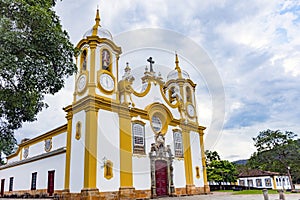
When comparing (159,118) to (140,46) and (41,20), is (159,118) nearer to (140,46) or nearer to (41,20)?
(140,46)

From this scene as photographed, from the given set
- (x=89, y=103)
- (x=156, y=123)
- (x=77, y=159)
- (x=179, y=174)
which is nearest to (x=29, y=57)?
(x=89, y=103)

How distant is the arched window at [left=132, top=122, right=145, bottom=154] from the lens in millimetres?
15312

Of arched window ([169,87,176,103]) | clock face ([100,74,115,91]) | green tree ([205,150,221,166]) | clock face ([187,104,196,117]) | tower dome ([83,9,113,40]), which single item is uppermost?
tower dome ([83,9,113,40])

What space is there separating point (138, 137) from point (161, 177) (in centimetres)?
305

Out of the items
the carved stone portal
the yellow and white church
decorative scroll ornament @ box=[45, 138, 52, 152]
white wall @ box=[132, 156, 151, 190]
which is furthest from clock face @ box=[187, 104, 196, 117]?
decorative scroll ornament @ box=[45, 138, 52, 152]

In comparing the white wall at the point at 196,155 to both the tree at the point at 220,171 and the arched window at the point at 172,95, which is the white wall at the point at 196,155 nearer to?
the arched window at the point at 172,95

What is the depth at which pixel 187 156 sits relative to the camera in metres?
18.5

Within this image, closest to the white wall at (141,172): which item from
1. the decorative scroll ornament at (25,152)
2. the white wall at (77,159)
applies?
the white wall at (77,159)

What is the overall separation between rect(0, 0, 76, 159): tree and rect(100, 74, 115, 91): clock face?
581 centimetres

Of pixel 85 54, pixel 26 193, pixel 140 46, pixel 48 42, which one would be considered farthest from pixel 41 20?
pixel 26 193

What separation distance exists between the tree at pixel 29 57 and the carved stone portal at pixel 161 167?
28.1 ft

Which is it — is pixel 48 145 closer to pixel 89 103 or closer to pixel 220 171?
pixel 89 103

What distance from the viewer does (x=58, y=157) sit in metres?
15.3

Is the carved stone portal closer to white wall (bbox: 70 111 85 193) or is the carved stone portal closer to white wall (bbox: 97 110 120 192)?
white wall (bbox: 97 110 120 192)
